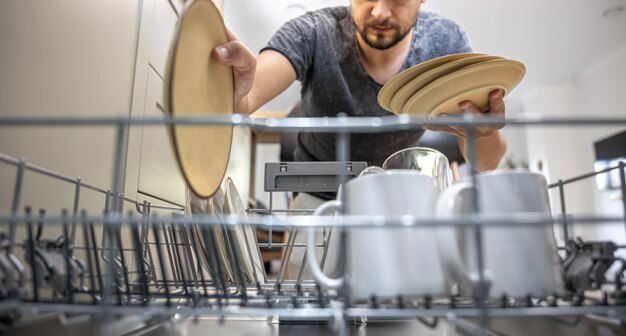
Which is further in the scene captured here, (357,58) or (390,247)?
(357,58)

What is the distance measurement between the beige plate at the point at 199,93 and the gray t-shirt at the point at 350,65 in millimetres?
490

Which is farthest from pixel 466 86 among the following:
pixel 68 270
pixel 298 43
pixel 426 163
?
pixel 298 43

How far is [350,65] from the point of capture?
38.3 inches

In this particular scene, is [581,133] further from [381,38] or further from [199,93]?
[199,93]

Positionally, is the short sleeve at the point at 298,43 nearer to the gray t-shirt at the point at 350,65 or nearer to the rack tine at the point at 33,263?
the gray t-shirt at the point at 350,65

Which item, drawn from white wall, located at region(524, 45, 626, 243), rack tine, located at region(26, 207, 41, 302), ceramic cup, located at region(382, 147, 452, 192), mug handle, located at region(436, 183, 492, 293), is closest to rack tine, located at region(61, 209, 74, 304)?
rack tine, located at region(26, 207, 41, 302)

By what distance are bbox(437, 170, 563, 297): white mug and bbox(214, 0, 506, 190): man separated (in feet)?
1.85

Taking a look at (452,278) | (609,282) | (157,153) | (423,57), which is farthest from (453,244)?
(157,153)

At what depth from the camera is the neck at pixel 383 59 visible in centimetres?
95

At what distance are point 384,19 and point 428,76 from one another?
42 cm

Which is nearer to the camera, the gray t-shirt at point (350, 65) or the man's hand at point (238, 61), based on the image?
the man's hand at point (238, 61)

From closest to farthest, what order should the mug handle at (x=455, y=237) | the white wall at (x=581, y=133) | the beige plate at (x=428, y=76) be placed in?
the mug handle at (x=455, y=237)
the beige plate at (x=428, y=76)
the white wall at (x=581, y=133)

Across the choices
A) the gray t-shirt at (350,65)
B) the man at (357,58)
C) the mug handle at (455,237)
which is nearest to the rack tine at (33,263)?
the mug handle at (455,237)

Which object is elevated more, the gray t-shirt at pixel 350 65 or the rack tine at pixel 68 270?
the gray t-shirt at pixel 350 65
